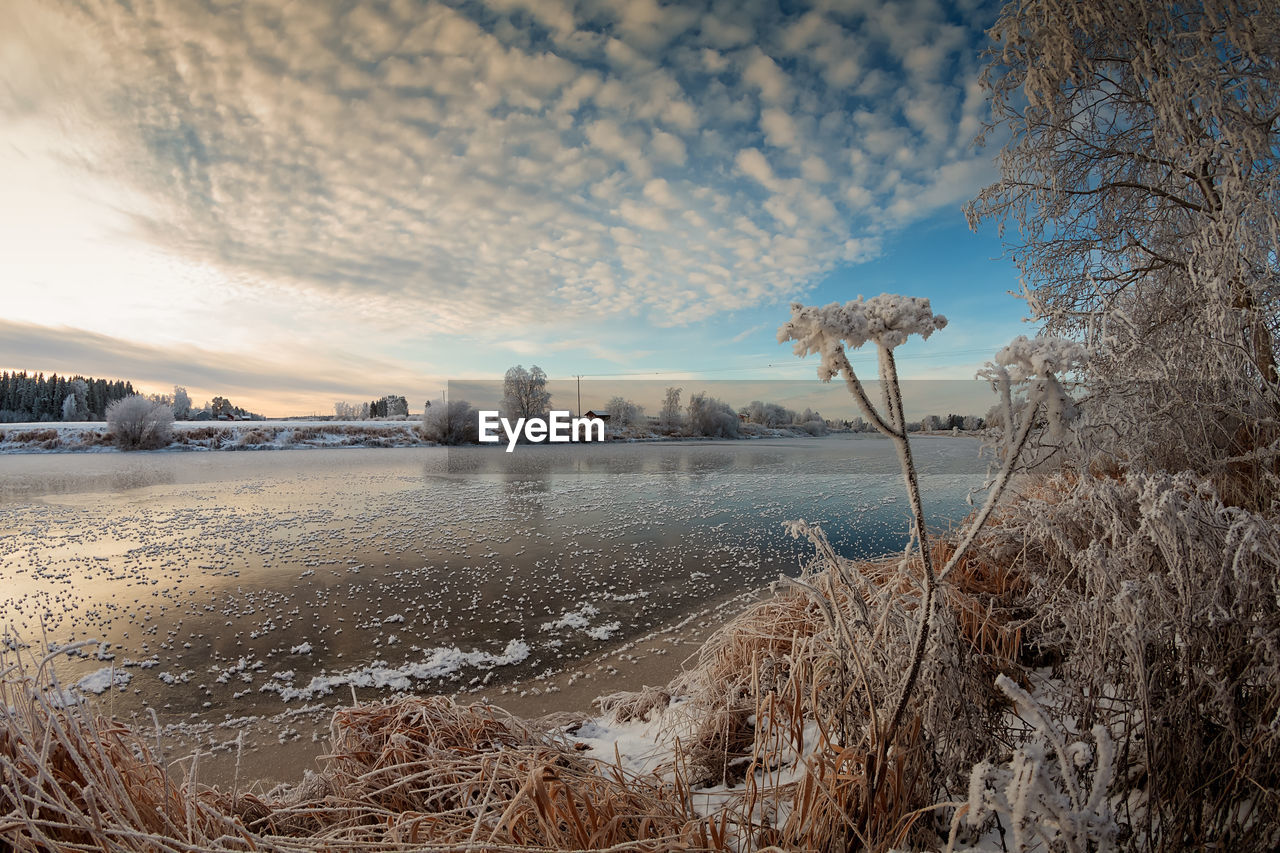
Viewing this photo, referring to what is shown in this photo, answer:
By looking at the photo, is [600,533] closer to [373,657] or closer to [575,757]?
[373,657]

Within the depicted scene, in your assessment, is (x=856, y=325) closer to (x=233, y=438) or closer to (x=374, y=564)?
(x=374, y=564)

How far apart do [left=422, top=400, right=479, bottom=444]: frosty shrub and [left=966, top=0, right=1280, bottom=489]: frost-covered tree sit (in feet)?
133

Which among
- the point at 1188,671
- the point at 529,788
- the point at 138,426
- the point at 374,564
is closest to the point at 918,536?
the point at 1188,671

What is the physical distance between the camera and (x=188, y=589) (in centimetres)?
738

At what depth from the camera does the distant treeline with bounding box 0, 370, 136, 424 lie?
234ft

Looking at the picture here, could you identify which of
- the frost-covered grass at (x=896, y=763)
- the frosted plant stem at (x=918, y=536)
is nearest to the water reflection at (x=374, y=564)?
the frost-covered grass at (x=896, y=763)

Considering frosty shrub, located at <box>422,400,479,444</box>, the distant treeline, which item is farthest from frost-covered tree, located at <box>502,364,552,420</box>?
the distant treeline

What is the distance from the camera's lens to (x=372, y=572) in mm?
8133

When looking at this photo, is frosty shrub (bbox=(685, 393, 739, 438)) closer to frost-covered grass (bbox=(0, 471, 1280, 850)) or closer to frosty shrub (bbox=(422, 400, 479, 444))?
frosty shrub (bbox=(422, 400, 479, 444))

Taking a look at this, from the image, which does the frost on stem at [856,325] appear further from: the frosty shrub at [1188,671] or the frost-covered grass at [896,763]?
the frosty shrub at [1188,671]

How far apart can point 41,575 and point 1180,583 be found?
12.5 meters

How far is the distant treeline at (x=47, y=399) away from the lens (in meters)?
71.3

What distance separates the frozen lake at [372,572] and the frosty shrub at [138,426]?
20459 mm

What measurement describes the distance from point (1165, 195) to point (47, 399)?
4467 inches
